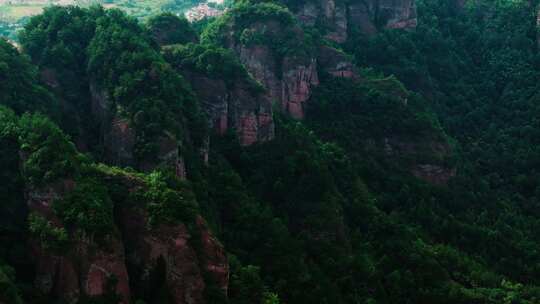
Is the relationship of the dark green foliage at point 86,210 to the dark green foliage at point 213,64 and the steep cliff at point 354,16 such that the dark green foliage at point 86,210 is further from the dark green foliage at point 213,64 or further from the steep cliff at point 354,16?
the steep cliff at point 354,16

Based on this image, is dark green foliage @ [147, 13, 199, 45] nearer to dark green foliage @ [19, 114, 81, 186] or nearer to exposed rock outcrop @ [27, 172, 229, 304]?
dark green foliage @ [19, 114, 81, 186]

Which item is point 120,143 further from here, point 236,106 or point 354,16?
point 354,16

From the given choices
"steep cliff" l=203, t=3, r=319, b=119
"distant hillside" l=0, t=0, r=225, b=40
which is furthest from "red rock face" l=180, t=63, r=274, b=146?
"distant hillside" l=0, t=0, r=225, b=40

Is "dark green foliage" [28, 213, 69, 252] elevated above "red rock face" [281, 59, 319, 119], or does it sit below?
Answer: above

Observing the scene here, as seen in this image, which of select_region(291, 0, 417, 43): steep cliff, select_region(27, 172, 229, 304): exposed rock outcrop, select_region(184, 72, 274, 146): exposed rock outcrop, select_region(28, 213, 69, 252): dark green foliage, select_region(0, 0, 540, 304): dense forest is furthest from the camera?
select_region(291, 0, 417, 43): steep cliff

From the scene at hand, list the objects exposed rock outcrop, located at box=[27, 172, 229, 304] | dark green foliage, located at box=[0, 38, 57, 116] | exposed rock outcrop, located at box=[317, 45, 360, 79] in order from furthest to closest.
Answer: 1. exposed rock outcrop, located at box=[317, 45, 360, 79]
2. dark green foliage, located at box=[0, 38, 57, 116]
3. exposed rock outcrop, located at box=[27, 172, 229, 304]

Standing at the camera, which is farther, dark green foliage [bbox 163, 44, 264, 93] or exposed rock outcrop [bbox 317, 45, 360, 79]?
exposed rock outcrop [bbox 317, 45, 360, 79]

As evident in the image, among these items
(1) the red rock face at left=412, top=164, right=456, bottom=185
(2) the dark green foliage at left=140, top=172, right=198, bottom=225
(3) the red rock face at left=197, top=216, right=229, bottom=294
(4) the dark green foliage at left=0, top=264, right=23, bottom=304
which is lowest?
(1) the red rock face at left=412, top=164, right=456, bottom=185

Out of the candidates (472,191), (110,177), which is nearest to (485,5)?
(472,191)
